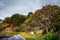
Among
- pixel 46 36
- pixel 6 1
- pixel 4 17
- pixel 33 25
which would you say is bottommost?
pixel 46 36

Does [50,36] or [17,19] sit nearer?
[50,36]

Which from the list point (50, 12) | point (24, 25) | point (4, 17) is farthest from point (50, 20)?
point (4, 17)

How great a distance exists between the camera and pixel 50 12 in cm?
1171

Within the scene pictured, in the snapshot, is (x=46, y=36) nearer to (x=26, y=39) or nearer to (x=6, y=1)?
(x=26, y=39)

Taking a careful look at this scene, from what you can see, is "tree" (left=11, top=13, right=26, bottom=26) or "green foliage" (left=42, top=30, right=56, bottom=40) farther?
"tree" (left=11, top=13, right=26, bottom=26)

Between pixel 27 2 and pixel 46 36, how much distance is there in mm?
2424

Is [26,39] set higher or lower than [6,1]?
lower

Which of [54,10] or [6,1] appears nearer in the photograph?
[54,10]

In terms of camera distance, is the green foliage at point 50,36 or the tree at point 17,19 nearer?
the green foliage at point 50,36

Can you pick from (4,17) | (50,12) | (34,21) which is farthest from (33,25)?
(4,17)

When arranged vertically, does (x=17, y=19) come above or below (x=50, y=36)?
above

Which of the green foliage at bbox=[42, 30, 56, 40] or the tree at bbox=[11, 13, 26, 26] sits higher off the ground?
the tree at bbox=[11, 13, 26, 26]

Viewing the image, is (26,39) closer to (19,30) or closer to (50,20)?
(19,30)

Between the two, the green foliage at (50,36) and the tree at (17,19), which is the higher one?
the tree at (17,19)
